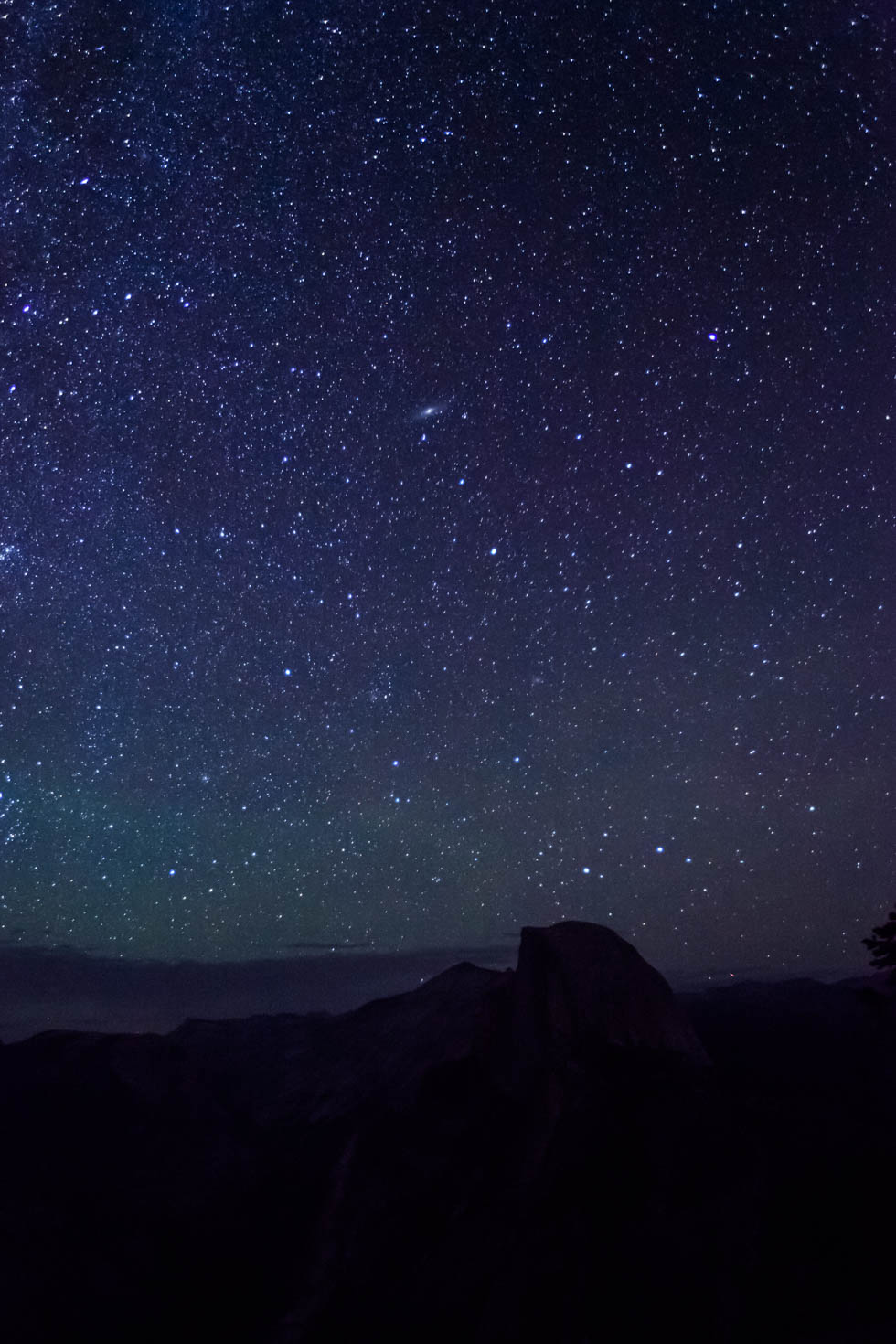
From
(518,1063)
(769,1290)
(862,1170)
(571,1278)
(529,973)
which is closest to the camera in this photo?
(769,1290)

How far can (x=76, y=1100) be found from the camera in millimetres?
39375

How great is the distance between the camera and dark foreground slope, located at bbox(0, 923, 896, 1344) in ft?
76.2

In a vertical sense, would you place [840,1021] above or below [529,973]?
below

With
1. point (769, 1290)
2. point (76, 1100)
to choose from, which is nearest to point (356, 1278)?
point (769, 1290)

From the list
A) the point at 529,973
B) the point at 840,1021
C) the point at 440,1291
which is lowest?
the point at 440,1291

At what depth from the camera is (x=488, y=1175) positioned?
28.5 metres

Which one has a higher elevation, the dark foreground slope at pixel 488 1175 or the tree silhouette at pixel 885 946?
the tree silhouette at pixel 885 946

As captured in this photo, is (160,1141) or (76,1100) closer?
(160,1141)

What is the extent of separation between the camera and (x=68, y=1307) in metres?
28.4

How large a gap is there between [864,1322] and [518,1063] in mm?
15208

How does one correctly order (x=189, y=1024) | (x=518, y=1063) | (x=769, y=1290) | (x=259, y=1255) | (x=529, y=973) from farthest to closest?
(x=189, y=1024)
(x=529, y=973)
(x=518, y=1063)
(x=259, y=1255)
(x=769, y=1290)

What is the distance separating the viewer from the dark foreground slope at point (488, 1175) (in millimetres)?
23219

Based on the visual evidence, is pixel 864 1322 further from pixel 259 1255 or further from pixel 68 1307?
pixel 68 1307

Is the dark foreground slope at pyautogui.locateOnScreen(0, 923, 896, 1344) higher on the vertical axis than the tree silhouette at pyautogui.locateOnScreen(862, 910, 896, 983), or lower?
lower
